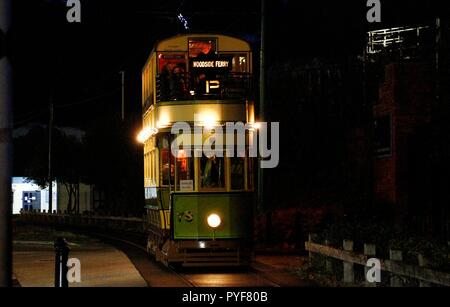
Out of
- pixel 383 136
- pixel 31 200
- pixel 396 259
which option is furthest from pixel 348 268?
pixel 31 200

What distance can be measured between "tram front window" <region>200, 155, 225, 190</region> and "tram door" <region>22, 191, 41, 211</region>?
59808mm

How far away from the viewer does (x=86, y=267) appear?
2056 centimetres

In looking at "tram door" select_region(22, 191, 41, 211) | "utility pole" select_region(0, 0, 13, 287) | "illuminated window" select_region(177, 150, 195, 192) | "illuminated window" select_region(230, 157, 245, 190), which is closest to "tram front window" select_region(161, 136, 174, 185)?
"illuminated window" select_region(177, 150, 195, 192)

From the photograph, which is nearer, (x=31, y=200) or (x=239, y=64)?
(x=239, y=64)

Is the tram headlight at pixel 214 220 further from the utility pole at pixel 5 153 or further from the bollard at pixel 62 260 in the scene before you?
the utility pole at pixel 5 153

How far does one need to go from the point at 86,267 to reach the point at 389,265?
31.4ft

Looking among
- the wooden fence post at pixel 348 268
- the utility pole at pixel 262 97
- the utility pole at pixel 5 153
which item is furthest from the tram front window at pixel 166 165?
the utility pole at pixel 5 153

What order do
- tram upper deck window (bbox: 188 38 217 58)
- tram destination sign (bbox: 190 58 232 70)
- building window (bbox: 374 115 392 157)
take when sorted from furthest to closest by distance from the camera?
1. building window (bbox: 374 115 392 157)
2. tram upper deck window (bbox: 188 38 217 58)
3. tram destination sign (bbox: 190 58 232 70)

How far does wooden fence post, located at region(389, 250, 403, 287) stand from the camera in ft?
42.6

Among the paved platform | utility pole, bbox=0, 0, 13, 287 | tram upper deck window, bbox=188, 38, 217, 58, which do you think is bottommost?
the paved platform

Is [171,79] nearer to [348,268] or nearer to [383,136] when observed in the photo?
[348,268]

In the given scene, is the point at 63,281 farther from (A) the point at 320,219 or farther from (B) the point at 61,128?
(B) the point at 61,128

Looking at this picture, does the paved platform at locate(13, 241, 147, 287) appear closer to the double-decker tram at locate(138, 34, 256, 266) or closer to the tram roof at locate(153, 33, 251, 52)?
the double-decker tram at locate(138, 34, 256, 266)

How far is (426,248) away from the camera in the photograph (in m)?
13.6
